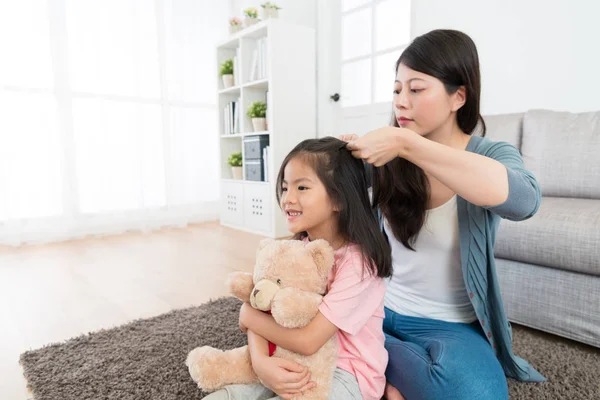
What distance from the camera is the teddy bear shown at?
718 mm

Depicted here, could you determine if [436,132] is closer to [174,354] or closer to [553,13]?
[174,354]

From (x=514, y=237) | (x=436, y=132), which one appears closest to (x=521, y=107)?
(x=514, y=237)

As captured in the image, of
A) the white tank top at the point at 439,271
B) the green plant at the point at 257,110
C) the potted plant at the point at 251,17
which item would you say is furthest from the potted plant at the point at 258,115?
the white tank top at the point at 439,271

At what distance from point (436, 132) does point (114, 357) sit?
1170mm

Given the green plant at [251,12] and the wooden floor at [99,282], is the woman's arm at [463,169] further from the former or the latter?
the green plant at [251,12]

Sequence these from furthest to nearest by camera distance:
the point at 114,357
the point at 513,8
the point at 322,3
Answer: the point at 322,3 < the point at 513,8 < the point at 114,357

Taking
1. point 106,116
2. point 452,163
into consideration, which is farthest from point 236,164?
point 452,163

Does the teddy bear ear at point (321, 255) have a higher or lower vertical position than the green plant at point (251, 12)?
lower

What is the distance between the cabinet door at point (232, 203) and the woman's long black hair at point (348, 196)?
8.81 feet

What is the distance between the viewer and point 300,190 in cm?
81

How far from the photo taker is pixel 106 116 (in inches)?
134

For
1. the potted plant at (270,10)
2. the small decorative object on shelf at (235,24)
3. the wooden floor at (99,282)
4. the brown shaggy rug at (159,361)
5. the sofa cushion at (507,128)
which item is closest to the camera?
the brown shaggy rug at (159,361)

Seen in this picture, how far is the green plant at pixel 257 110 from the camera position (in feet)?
10.7

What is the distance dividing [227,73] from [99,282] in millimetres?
2245
